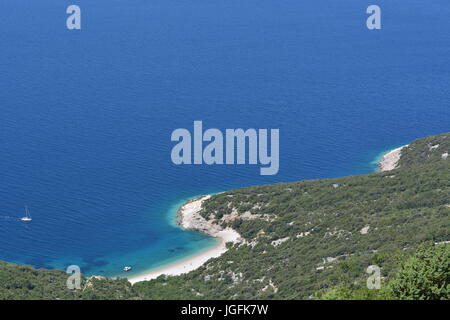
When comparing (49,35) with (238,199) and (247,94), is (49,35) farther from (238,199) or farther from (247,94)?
(238,199)

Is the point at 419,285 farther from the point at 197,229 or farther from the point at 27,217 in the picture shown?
the point at 27,217

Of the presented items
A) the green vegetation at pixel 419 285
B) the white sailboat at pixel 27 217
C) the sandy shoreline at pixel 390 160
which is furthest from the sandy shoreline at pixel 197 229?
the green vegetation at pixel 419 285

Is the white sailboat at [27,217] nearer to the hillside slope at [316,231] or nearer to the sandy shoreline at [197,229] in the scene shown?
the sandy shoreline at [197,229]

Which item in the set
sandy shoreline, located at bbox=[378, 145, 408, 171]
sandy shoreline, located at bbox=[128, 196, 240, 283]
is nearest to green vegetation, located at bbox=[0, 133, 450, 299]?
sandy shoreline, located at bbox=[128, 196, 240, 283]

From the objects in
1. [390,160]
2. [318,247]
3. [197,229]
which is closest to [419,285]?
[318,247]

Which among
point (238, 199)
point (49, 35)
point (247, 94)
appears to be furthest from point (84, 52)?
point (238, 199)

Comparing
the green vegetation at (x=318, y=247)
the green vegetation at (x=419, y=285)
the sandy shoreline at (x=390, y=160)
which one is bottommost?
the green vegetation at (x=419, y=285)
